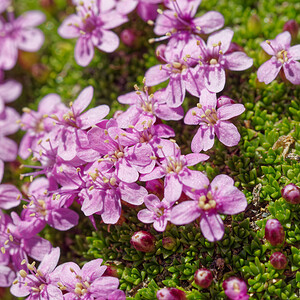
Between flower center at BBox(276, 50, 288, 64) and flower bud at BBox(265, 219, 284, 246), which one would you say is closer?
flower bud at BBox(265, 219, 284, 246)

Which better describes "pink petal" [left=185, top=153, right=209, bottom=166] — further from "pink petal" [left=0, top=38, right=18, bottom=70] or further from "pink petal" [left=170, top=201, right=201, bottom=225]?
"pink petal" [left=0, top=38, right=18, bottom=70]

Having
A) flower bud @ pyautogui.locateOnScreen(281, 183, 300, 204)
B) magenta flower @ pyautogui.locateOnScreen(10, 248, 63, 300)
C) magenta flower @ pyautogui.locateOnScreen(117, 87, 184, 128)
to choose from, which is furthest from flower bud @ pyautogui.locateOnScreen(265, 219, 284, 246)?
magenta flower @ pyautogui.locateOnScreen(10, 248, 63, 300)

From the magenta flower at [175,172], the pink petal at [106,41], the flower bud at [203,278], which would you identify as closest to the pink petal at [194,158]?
the magenta flower at [175,172]

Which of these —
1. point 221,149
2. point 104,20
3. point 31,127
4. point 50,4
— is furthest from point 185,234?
point 50,4

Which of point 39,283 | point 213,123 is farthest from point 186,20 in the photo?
point 39,283

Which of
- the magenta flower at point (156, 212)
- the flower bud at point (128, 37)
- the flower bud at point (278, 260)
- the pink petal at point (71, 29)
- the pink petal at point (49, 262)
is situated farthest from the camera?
the flower bud at point (128, 37)

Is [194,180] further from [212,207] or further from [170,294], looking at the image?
[170,294]

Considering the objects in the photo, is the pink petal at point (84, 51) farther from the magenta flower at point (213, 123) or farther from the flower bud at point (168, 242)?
the flower bud at point (168, 242)
